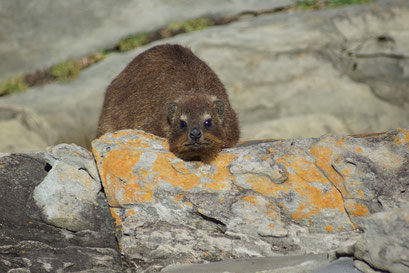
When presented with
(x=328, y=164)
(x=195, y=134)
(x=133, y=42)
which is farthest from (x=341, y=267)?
(x=133, y=42)

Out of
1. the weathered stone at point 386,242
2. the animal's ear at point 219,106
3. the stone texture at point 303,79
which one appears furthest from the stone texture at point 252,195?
the stone texture at point 303,79

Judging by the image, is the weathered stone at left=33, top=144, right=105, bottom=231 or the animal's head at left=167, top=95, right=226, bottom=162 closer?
the weathered stone at left=33, top=144, right=105, bottom=231

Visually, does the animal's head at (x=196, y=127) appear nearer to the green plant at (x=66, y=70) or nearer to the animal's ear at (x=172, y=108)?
the animal's ear at (x=172, y=108)

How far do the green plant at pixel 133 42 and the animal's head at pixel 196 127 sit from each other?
20.9ft

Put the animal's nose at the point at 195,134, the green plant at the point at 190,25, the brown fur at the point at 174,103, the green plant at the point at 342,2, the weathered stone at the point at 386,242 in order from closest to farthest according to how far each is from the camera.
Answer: the weathered stone at the point at 386,242, the animal's nose at the point at 195,134, the brown fur at the point at 174,103, the green plant at the point at 190,25, the green plant at the point at 342,2

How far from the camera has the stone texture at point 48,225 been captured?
4555 mm

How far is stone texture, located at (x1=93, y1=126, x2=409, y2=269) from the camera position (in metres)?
4.65

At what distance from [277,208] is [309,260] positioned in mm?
764

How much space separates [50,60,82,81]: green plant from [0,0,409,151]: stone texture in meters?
0.29

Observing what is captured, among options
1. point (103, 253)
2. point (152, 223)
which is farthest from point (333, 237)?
point (103, 253)

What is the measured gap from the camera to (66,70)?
12.5 metres

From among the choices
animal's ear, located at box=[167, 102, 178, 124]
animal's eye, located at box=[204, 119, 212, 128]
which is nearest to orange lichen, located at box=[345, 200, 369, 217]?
animal's eye, located at box=[204, 119, 212, 128]

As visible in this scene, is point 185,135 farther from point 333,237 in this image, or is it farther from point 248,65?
point 248,65

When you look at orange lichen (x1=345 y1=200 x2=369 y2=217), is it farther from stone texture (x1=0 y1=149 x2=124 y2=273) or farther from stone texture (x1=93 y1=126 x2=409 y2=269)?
stone texture (x1=0 y1=149 x2=124 y2=273)
